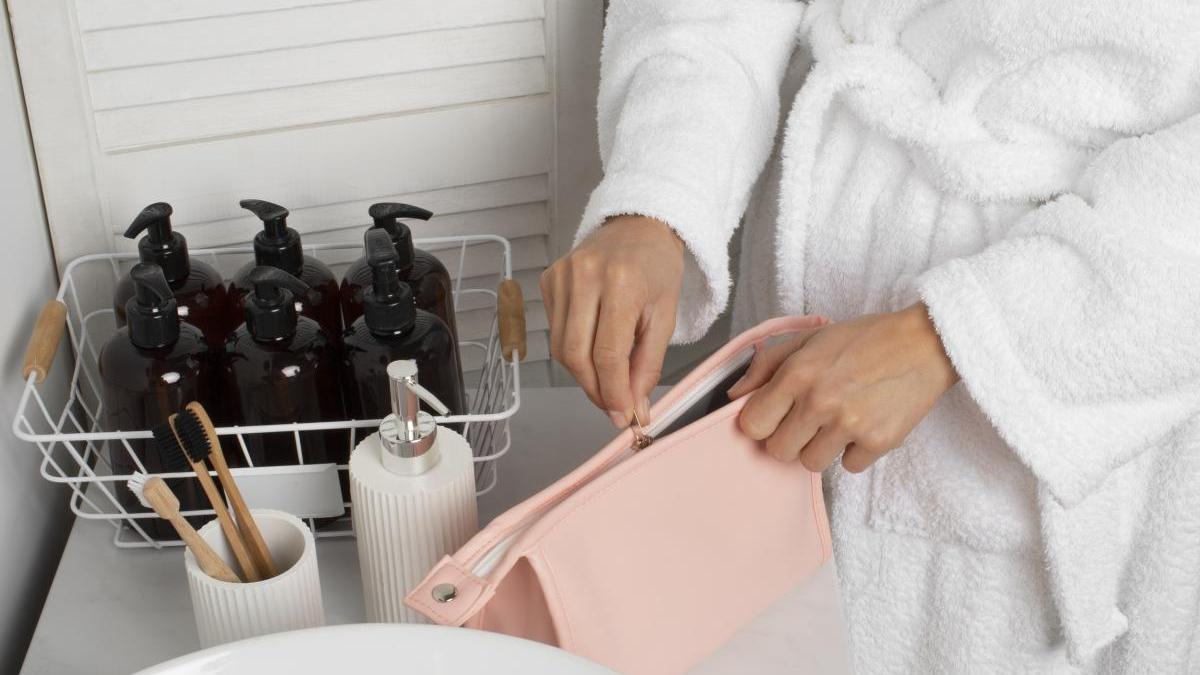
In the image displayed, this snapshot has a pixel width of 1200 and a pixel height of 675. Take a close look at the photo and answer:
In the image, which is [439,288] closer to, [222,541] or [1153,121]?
[222,541]

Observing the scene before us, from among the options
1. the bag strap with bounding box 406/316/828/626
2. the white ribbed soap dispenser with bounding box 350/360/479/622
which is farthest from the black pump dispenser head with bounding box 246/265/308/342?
the bag strap with bounding box 406/316/828/626

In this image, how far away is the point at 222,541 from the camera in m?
0.61

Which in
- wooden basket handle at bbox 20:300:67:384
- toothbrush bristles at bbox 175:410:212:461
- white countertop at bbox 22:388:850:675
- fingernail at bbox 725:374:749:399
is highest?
toothbrush bristles at bbox 175:410:212:461

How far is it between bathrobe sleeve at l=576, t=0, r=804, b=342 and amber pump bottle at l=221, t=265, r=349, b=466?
189mm

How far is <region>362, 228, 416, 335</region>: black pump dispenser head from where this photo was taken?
68 cm

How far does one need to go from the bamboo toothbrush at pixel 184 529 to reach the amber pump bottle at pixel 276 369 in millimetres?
121

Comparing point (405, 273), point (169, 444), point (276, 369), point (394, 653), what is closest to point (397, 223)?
point (405, 273)

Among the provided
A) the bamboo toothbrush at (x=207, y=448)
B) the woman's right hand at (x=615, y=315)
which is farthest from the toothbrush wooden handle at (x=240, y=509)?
the woman's right hand at (x=615, y=315)

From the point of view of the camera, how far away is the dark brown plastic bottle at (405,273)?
2.53 ft

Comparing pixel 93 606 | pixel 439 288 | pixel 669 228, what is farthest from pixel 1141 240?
pixel 93 606

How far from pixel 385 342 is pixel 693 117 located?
0.85ft

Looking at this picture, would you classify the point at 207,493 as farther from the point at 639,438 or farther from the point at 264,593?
the point at 639,438

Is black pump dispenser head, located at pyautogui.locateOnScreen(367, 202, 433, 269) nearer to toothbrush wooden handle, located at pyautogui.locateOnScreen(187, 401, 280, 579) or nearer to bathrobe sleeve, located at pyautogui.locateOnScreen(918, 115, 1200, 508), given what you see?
toothbrush wooden handle, located at pyautogui.locateOnScreen(187, 401, 280, 579)

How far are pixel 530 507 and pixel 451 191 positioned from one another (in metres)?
0.44
